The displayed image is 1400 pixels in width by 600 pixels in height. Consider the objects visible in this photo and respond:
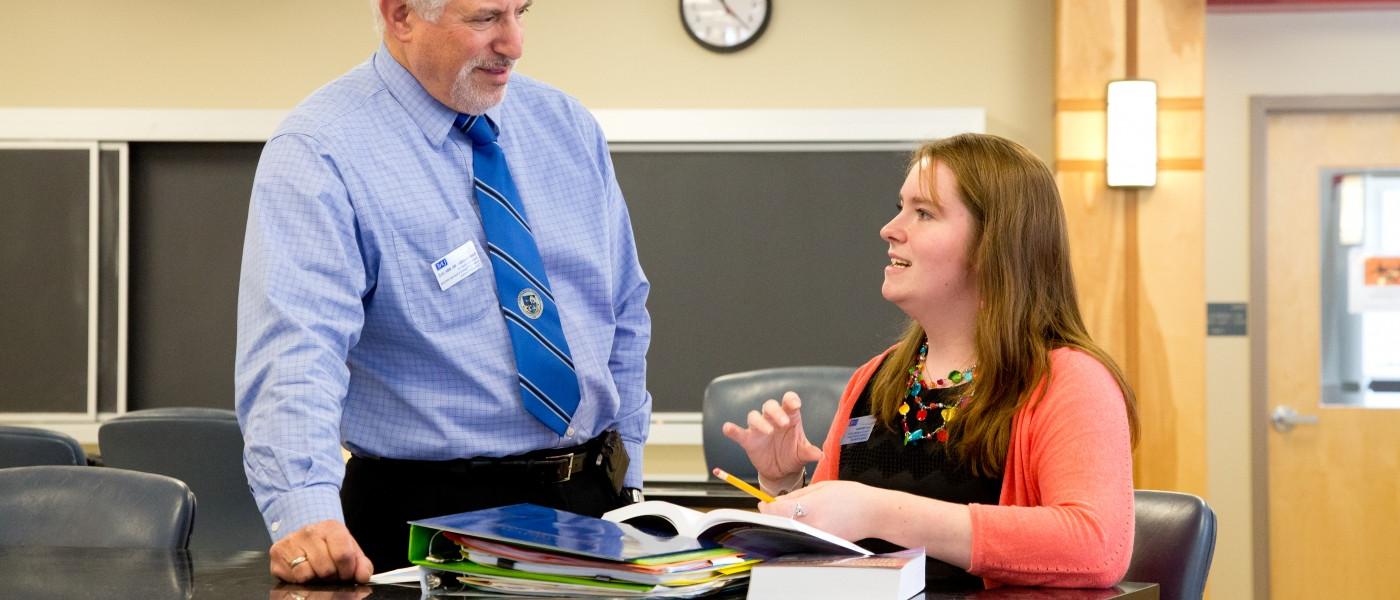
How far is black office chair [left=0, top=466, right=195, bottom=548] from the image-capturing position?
202cm

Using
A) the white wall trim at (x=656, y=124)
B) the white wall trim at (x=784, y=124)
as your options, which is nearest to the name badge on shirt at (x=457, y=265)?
the white wall trim at (x=656, y=124)

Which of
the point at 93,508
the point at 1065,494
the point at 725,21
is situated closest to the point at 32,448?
the point at 93,508

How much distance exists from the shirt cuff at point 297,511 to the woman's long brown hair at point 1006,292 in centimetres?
69

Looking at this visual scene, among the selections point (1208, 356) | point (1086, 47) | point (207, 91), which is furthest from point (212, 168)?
point (1208, 356)

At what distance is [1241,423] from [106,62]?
432 centimetres

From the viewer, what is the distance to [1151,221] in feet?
14.9

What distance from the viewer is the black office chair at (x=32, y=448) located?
121 inches

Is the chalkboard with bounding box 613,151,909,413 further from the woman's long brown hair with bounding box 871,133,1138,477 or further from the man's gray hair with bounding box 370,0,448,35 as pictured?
the woman's long brown hair with bounding box 871,133,1138,477

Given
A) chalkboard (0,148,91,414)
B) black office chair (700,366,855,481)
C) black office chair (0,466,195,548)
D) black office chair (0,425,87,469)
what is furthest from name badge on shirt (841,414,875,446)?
chalkboard (0,148,91,414)

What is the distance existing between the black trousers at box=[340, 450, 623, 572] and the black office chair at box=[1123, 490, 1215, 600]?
864 millimetres

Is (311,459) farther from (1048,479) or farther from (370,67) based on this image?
(1048,479)

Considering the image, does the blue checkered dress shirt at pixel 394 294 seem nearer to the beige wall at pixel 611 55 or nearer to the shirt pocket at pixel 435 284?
the shirt pocket at pixel 435 284

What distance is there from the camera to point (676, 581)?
1.18 meters

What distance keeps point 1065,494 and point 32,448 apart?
2573 millimetres
